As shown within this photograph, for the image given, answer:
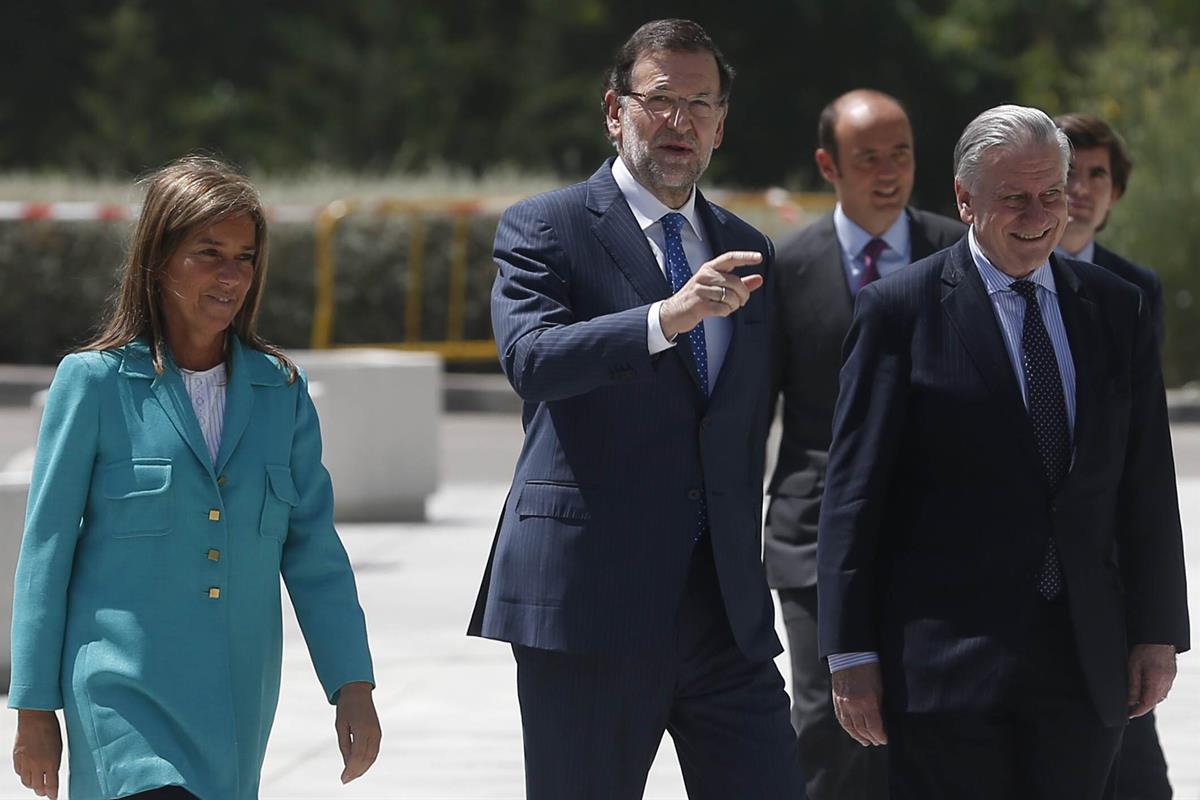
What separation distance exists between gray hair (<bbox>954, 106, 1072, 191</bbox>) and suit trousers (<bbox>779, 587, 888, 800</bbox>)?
163cm

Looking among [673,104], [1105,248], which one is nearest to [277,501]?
[673,104]

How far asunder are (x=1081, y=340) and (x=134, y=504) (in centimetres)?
163

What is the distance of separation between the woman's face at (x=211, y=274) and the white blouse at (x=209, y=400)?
78 mm

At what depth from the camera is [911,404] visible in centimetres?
394

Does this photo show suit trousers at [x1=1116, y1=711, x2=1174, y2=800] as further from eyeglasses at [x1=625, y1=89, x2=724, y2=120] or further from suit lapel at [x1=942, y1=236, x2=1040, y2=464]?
eyeglasses at [x1=625, y1=89, x2=724, y2=120]

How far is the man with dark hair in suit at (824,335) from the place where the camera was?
5406 mm

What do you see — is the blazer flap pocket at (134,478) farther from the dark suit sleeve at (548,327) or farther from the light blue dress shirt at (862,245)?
the light blue dress shirt at (862,245)

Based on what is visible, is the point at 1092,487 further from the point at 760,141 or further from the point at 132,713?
the point at 760,141

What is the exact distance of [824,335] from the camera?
5523mm

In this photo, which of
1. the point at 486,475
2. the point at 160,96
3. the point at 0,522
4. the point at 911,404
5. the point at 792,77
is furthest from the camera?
the point at 792,77

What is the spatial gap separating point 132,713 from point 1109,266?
299 cm

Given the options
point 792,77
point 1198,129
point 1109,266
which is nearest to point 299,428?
point 1109,266

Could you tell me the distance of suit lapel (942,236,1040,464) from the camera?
3861 mm

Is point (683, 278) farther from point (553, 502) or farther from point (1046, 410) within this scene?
point (1046, 410)
